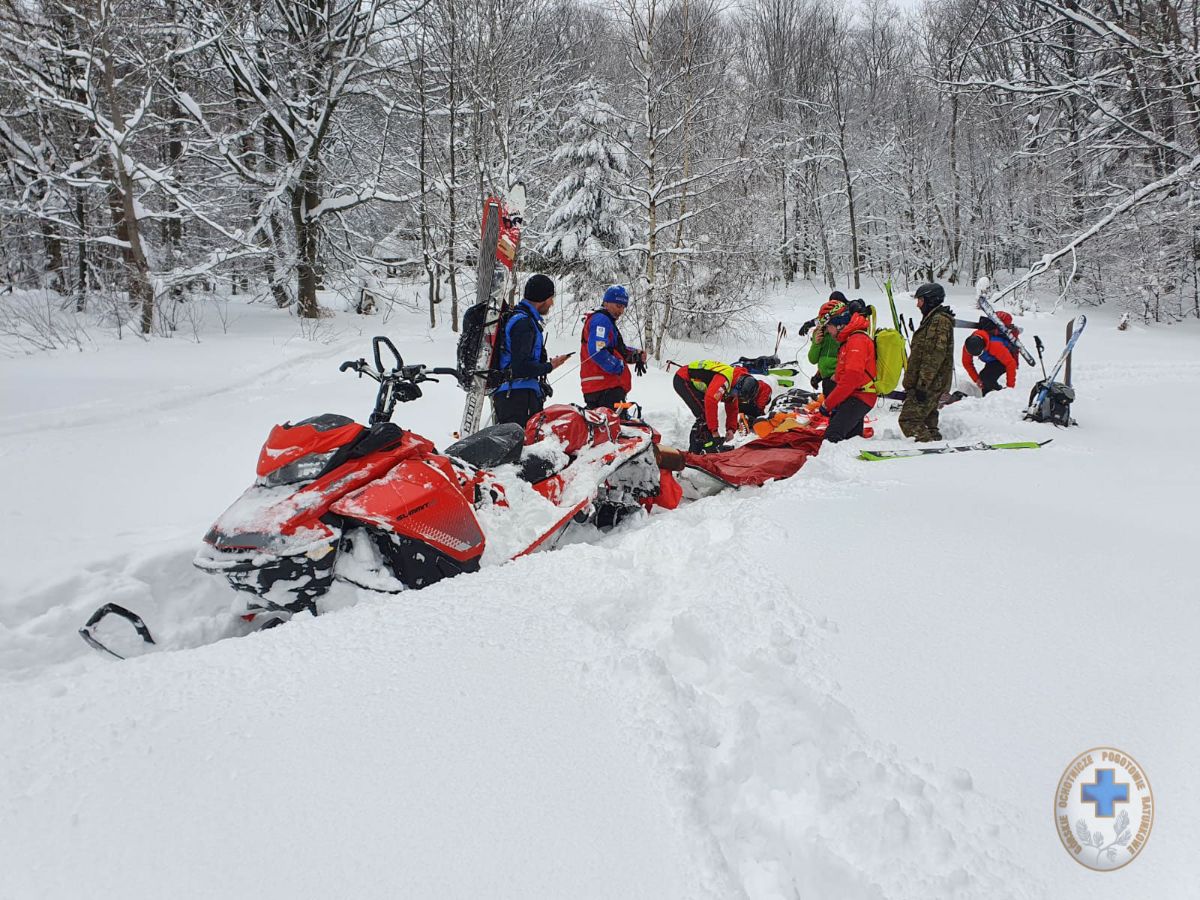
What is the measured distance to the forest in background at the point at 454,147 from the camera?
434 inches

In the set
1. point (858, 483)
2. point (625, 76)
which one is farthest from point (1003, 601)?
point (625, 76)

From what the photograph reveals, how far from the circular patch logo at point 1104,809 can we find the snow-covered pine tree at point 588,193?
14696mm

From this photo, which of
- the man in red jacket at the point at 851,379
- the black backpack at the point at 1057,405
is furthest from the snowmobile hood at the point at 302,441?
the black backpack at the point at 1057,405

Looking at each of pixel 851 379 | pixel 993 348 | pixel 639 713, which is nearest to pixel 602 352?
pixel 851 379

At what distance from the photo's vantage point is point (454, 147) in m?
15.1

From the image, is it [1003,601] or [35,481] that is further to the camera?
[35,481]

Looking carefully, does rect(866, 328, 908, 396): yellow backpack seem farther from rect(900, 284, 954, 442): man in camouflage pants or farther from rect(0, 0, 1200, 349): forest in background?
rect(0, 0, 1200, 349): forest in background

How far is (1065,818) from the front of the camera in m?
1.48

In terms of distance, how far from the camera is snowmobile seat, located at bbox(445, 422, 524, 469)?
356 cm

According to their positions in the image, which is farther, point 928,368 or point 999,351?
point 999,351

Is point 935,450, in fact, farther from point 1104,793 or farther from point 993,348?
point 1104,793

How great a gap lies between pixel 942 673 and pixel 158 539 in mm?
3585

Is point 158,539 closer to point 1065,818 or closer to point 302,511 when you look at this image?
point 302,511

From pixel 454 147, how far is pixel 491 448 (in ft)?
44.7
